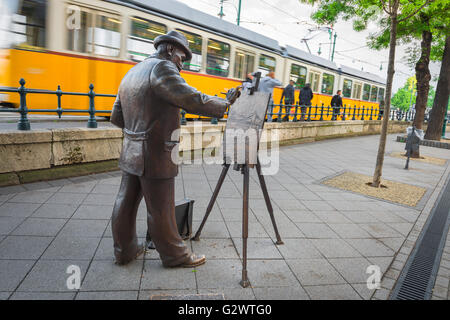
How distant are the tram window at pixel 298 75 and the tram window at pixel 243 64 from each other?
3439 mm

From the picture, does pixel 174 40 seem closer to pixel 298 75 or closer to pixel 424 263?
pixel 424 263

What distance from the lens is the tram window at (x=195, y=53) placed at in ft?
32.5

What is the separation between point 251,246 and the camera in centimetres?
348

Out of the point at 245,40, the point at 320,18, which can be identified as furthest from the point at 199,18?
the point at 320,18

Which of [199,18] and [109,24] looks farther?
[199,18]

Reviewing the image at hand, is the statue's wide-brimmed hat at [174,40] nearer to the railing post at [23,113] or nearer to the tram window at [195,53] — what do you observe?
the railing post at [23,113]

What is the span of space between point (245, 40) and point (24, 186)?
962cm

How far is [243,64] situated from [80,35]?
6142 millimetres

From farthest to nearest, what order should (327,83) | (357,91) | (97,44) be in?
(357,91) → (327,83) → (97,44)

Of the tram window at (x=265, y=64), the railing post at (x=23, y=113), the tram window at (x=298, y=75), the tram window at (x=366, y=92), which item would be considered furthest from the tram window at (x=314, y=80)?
the railing post at (x=23, y=113)

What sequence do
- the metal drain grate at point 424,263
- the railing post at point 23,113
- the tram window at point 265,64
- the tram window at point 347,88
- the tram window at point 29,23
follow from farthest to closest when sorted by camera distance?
the tram window at point 347,88
the tram window at point 265,64
the tram window at point 29,23
the railing post at point 23,113
the metal drain grate at point 424,263

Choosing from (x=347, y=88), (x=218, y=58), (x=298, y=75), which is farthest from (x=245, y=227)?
(x=347, y=88)

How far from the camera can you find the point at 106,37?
820cm
